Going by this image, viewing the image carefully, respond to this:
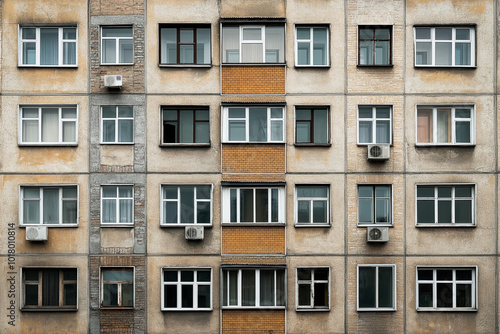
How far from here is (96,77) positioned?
16531mm

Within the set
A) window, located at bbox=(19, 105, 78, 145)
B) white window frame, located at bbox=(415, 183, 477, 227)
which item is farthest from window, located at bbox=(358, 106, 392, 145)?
window, located at bbox=(19, 105, 78, 145)

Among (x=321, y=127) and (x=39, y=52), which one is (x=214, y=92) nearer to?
(x=321, y=127)

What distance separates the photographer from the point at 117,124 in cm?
1658

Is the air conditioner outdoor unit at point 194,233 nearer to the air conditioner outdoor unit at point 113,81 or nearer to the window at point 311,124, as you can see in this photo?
the window at point 311,124

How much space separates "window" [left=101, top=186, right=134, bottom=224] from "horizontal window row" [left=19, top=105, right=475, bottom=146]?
1.55 meters

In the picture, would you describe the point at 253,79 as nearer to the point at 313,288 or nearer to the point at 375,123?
the point at 375,123

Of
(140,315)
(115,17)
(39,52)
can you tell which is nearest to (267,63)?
(115,17)

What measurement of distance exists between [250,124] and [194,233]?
3.78 m

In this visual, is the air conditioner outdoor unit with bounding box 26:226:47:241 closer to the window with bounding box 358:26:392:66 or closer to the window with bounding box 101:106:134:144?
the window with bounding box 101:106:134:144

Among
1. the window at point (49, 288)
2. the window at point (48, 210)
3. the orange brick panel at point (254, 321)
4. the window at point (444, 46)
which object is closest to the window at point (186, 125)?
the window at point (48, 210)

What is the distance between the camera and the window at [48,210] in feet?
54.1

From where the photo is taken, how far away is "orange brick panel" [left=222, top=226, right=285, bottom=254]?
1633 cm

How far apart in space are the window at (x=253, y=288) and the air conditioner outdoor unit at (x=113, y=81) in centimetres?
652

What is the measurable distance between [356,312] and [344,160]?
4.66 meters
